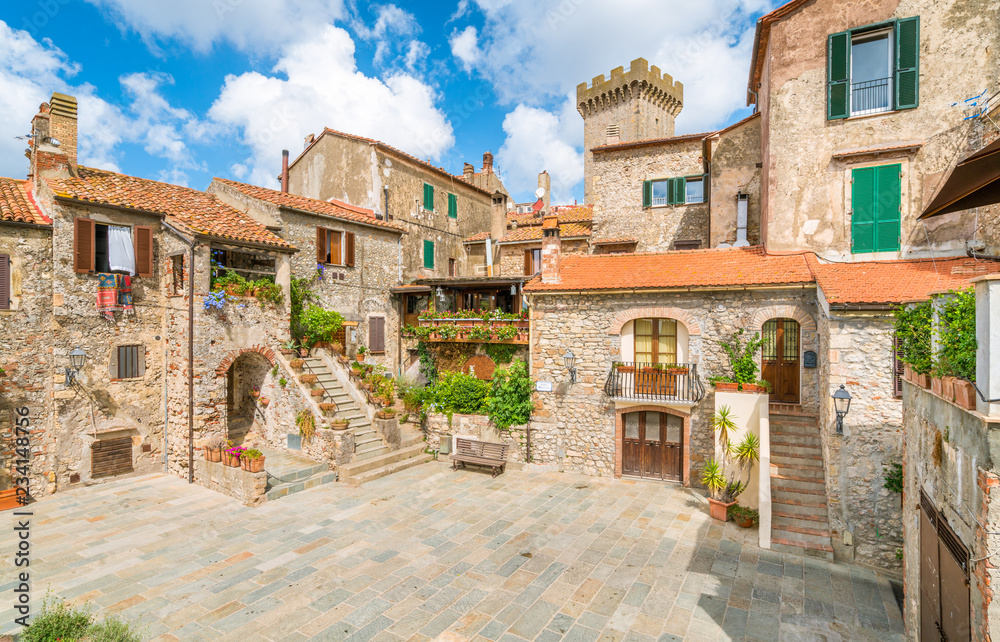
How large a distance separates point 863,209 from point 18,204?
2131 cm

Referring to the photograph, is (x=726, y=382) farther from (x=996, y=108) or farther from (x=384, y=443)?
(x=384, y=443)

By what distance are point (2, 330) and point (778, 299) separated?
61.0 ft

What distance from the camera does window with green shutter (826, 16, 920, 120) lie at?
1124cm

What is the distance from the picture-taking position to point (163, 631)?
6.48 metres

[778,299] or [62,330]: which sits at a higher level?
[778,299]

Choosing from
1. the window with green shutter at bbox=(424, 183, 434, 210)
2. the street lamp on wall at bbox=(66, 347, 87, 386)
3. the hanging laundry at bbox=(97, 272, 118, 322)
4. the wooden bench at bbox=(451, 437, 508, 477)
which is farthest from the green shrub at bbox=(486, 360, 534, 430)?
the window with green shutter at bbox=(424, 183, 434, 210)

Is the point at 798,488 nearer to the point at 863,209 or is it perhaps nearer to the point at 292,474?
the point at 863,209

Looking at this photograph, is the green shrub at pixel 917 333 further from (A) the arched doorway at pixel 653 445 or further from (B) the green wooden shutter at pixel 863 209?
(B) the green wooden shutter at pixel 863 209

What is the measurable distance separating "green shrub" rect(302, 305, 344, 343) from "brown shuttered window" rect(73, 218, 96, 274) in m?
5.80

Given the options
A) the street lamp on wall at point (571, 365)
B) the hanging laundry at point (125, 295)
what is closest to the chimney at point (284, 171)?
the hanging laundry at point (125, 295)

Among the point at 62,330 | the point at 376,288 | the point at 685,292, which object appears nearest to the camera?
the point at 62,330

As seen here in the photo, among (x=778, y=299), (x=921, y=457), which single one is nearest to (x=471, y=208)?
(x=778, y=299)

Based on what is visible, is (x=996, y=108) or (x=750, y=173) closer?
(x=996, y=108)

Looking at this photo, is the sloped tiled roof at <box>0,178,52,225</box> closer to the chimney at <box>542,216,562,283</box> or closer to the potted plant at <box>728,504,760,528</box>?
the chimney at <box>542,216,562,283</box>
